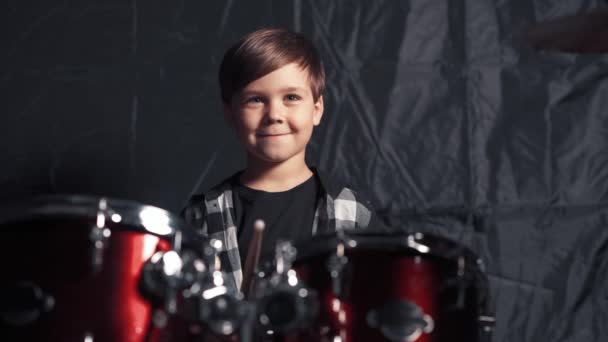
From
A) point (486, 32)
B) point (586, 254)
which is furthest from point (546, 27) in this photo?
point (586, 254)

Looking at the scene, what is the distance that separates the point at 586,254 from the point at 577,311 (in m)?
0.10

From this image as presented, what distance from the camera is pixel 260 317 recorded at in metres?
0.91

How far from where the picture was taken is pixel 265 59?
1.28 m

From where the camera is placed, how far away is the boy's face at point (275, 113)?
4.18 ft

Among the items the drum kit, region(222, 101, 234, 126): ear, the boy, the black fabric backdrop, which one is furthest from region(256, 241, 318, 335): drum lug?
the black fabric backdrop

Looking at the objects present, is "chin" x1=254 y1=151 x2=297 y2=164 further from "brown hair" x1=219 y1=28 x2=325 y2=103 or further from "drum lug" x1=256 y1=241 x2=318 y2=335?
"drum lug" x1=256 y1=241 x2=318 y2=335

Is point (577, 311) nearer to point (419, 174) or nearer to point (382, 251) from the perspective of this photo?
point (419, 174)

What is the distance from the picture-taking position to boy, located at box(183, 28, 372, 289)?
1.28 metres

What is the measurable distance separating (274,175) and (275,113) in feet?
0.40

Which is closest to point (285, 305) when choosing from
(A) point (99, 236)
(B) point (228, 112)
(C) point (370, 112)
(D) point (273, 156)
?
(A) point (99, 236)

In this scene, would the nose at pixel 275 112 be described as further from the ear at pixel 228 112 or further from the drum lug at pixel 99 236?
the drum lug at pixel 99 236

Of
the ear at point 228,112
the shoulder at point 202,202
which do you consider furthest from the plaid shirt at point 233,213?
the ear at point 228,112

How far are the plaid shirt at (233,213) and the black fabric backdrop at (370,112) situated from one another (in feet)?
0.45

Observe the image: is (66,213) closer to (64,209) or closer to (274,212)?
(64,209)
